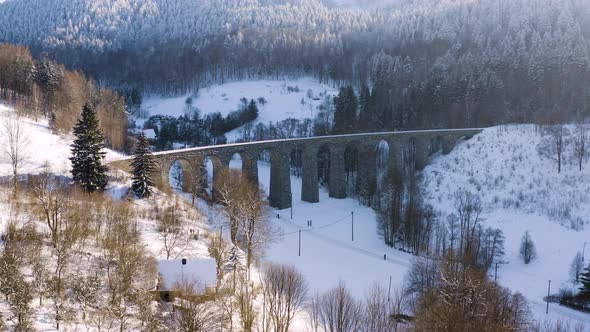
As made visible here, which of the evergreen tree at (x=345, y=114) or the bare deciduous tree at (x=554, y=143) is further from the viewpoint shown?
the evergreen tree at (x=345, y=114)

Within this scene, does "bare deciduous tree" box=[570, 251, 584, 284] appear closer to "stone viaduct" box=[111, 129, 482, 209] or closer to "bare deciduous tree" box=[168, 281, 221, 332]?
"stone viaduct" box=[111, 129, 482, 209]

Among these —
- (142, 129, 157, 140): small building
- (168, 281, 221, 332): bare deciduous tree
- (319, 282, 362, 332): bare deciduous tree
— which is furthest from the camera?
(142, 129, 157, 140): small building

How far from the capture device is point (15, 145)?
3934cm

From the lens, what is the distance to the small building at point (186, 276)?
23234mm

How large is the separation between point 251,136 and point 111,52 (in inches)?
3451

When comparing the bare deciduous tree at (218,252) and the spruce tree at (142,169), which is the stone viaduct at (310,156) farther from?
the bare deciduous tree at (218,252)

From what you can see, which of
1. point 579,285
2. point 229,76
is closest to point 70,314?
point 579,285

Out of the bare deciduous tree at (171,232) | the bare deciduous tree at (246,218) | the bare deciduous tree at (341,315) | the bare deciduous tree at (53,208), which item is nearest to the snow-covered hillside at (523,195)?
the bare deciduous tree at (341,315)

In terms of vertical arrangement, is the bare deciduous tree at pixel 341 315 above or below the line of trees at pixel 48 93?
below

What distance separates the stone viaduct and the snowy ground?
30.8m

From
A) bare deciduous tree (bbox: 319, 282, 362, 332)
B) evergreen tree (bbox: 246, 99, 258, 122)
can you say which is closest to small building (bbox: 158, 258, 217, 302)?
bare deciduous tree (bbox: 319, 282, 362, 332)

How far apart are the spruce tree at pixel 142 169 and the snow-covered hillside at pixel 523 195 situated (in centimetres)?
3234

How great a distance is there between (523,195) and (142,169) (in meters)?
43.2

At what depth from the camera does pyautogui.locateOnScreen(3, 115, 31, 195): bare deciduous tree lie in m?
34.2
